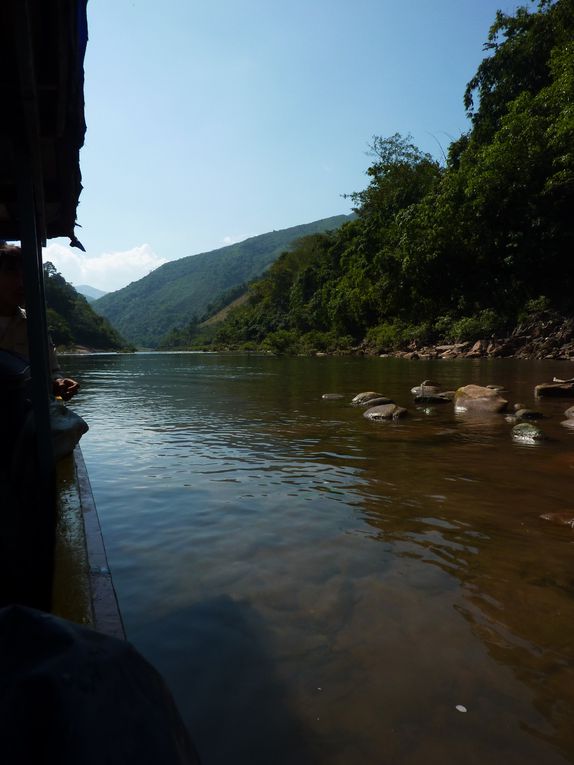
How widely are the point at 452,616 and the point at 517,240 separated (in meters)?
31.0

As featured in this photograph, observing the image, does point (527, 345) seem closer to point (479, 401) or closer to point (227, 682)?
point (479, 401)

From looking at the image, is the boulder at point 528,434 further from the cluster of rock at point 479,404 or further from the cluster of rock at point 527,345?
the cluster of rock at point 527,345

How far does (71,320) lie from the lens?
10200cm

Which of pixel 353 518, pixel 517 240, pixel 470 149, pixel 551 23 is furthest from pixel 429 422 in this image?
pixel 551 23

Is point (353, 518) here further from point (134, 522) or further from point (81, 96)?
point (81, 96)

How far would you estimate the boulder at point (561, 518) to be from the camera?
174 inches

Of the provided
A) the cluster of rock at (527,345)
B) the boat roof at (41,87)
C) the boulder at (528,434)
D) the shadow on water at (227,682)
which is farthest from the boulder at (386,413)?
the cluster of rock at (527,345)

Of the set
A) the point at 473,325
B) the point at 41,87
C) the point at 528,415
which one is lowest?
the point at 528,415

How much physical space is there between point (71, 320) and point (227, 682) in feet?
356

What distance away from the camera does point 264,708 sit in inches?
91.3

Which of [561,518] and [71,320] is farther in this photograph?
[71,320]

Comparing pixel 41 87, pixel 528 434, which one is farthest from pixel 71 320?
pixel 41 87

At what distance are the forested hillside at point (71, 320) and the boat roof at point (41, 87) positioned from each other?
9017 centimetres

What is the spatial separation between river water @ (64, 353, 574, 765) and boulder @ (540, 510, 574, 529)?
8cm
